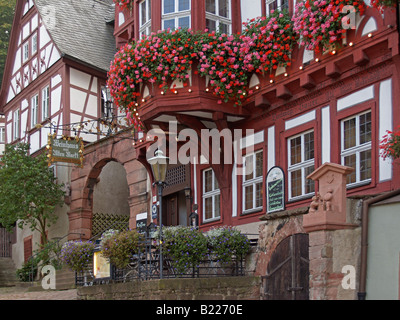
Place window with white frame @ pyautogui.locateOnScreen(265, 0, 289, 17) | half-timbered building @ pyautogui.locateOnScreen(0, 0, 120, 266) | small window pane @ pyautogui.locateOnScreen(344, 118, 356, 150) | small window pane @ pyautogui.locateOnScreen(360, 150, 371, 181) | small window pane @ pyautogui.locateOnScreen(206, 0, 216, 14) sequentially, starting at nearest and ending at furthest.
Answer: small window pane @ pyautogui.locateOnScreen(360, 150, 371, 181), small window pane @ pyautogui.locateOnScreen(344, 118, 356, 150), window with white frame @ pyautogui.locateOnScreen(265, 0, 289, 17), small window pane @ pyautogui.locateOnScreen(206, 0, 216, 14), half-timbered building @ pyautogui.locateOnScreen(0, 0, 120, 266)

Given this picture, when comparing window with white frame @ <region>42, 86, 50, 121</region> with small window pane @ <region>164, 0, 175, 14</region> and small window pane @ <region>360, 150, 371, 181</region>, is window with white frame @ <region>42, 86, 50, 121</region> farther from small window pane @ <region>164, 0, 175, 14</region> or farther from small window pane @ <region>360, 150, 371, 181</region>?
small window pane @ <region>360, 150, 371, 181</region>

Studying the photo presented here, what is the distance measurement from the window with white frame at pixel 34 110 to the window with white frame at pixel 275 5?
14.4 meters

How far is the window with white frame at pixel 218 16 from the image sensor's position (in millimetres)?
18922

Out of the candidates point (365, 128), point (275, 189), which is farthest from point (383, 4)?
point (275, 189)

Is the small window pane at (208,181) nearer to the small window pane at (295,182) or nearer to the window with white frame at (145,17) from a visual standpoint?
the small window pane at (295,182)

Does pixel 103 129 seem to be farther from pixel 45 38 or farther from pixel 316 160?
pixel 316 160

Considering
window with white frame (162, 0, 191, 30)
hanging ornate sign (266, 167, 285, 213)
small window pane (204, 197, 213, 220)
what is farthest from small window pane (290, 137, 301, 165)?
window with white frame (162, 0, 191, 30)

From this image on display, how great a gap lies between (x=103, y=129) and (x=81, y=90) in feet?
5.65

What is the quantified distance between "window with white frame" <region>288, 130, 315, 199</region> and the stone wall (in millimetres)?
2336

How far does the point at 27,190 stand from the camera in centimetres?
2734

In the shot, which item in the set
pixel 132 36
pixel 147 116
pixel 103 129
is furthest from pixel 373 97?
pixel 103 129

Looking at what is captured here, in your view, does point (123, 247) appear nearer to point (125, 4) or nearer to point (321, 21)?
point (321, 21)

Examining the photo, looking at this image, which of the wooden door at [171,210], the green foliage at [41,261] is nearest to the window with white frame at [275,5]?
the wooden door at [171,210]

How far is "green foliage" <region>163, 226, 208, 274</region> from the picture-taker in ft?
53.4
